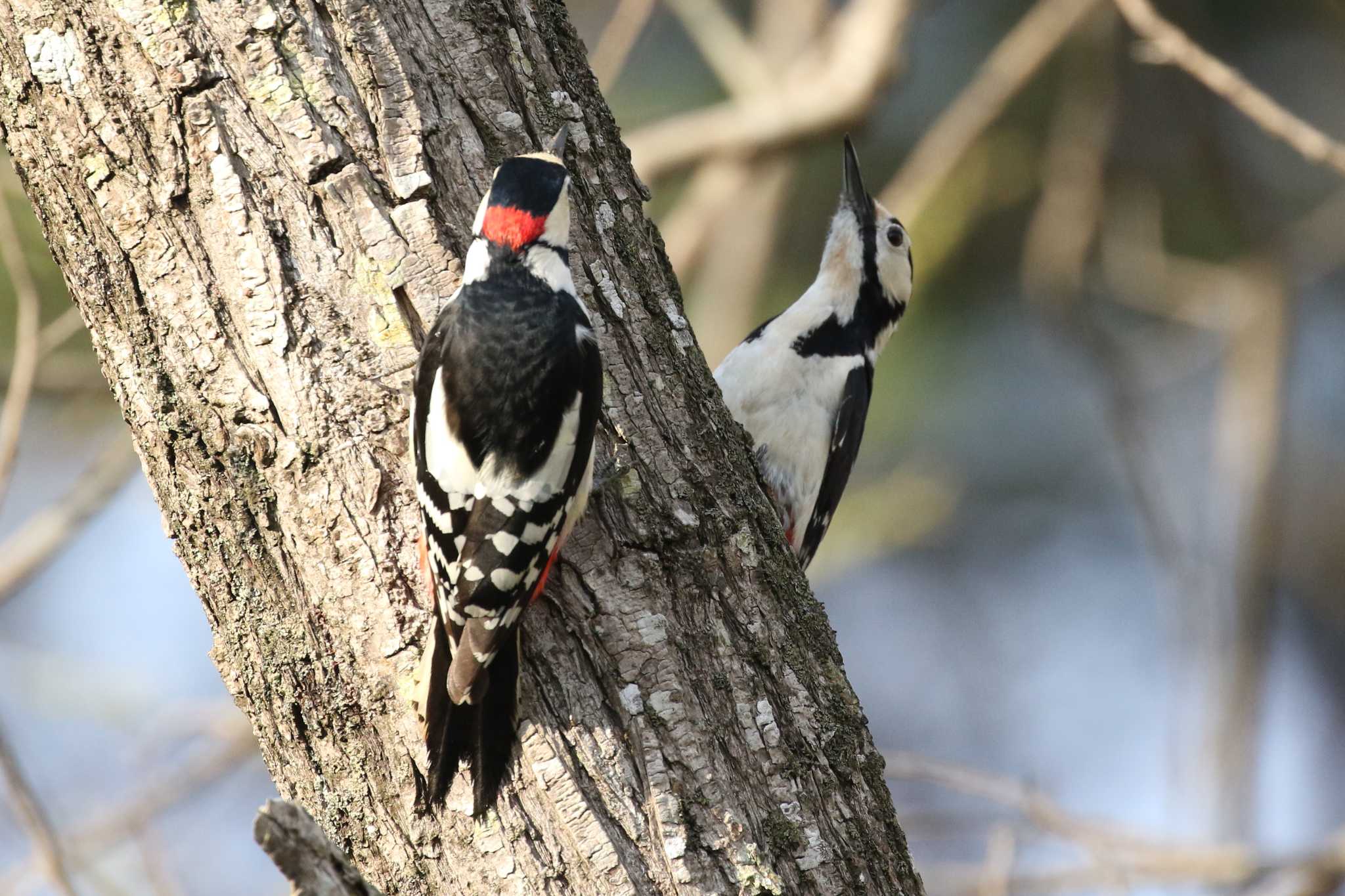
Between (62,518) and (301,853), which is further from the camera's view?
(62,518)

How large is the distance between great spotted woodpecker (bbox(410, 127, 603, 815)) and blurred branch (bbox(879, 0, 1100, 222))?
273cm

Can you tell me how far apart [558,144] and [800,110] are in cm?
248

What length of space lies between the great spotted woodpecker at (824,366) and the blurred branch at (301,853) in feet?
7.41

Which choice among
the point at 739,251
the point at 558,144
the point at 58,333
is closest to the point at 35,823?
the point at 58,333

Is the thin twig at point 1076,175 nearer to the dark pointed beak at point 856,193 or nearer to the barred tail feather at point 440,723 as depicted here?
the dark pointed beak at point 856,193

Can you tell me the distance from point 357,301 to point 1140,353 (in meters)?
6.06

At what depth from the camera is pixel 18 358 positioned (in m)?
2.97

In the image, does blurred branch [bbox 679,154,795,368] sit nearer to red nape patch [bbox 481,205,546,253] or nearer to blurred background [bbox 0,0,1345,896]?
blurred background [bbox 0,0,1345,896]

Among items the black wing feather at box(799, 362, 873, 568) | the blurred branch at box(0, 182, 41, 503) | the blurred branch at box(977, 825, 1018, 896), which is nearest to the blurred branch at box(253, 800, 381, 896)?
the blurred branch at box(0, 182, 41, 503)

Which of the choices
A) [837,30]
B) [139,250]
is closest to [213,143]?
[139,250]

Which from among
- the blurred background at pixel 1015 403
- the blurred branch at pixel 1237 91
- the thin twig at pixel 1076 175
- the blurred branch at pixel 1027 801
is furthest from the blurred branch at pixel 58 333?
the thin twig at pixel 1076 175

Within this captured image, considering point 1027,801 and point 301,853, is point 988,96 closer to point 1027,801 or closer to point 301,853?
point 1027,801

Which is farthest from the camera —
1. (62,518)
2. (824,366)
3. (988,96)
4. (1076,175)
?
(1076,175)

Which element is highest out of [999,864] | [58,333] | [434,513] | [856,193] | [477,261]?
[856,193]
